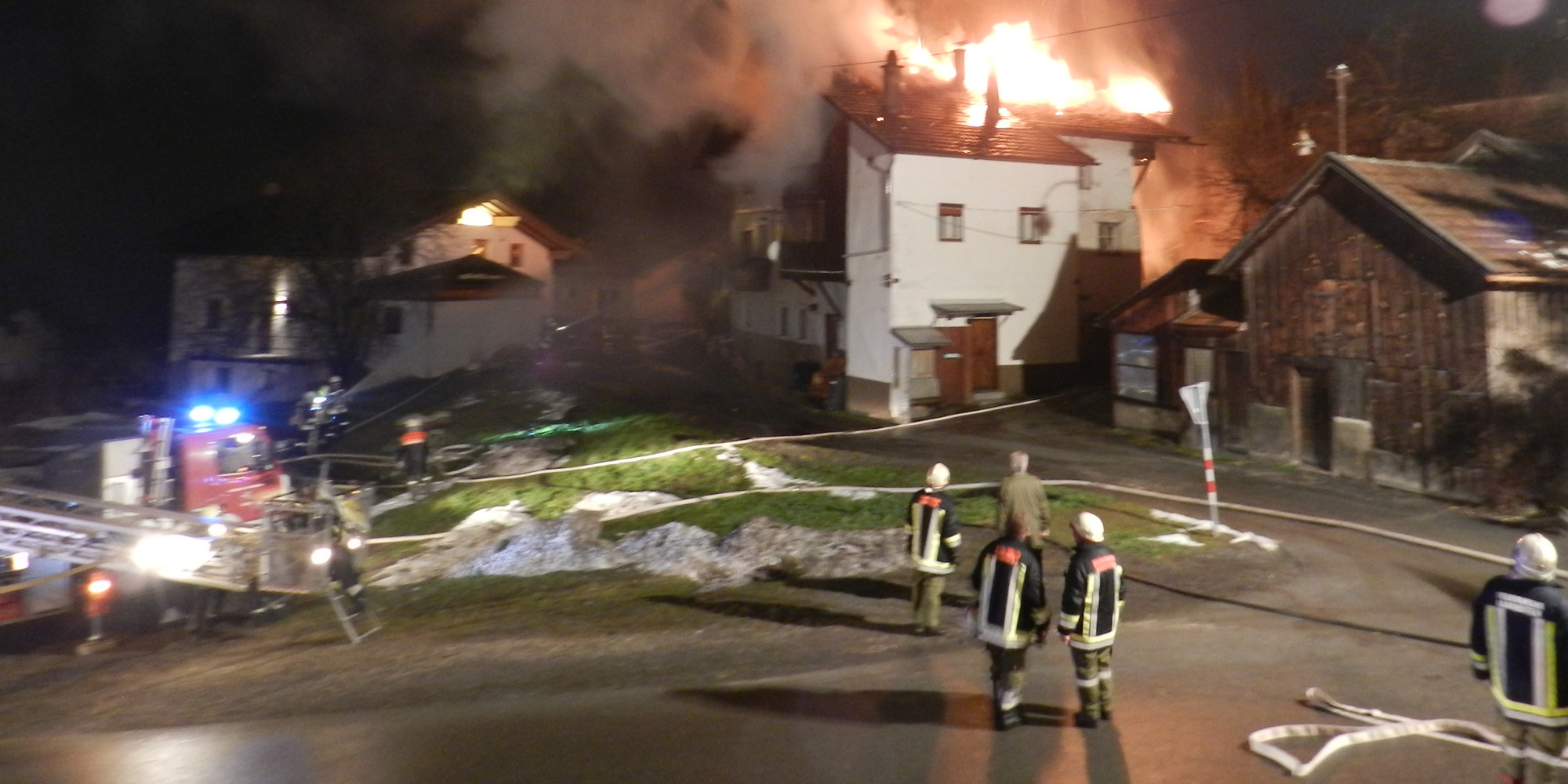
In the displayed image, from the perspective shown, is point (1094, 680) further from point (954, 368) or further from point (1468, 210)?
point (954, 368)

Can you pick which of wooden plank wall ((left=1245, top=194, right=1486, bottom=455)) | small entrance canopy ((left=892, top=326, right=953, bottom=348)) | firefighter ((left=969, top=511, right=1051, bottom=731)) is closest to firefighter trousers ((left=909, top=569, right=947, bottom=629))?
firefighter ((left=969, top=511, right=1051, bottom=731))

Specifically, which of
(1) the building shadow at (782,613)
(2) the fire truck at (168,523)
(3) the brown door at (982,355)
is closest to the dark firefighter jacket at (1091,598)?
(1) the building shadow at (782,613)

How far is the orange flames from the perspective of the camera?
34062mm

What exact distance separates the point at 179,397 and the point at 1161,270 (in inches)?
1436

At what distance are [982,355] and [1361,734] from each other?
22.5 meters

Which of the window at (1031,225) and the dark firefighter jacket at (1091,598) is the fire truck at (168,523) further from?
the window at (1031,225)

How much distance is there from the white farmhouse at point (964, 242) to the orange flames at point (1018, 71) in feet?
5.69

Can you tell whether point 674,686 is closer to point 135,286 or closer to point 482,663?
point 482,663

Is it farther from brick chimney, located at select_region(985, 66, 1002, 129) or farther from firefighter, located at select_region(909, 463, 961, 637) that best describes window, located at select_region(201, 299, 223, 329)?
firefighter, located at select_region(909, 463, 961, 637)

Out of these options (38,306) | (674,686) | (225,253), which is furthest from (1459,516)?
(38,306)

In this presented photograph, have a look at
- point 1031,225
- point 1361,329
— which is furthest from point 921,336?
point 1361,329

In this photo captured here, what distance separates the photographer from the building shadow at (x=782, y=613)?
395 inches

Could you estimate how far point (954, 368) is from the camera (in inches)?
1109

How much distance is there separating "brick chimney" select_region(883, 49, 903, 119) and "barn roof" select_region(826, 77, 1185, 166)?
0.24 metres
